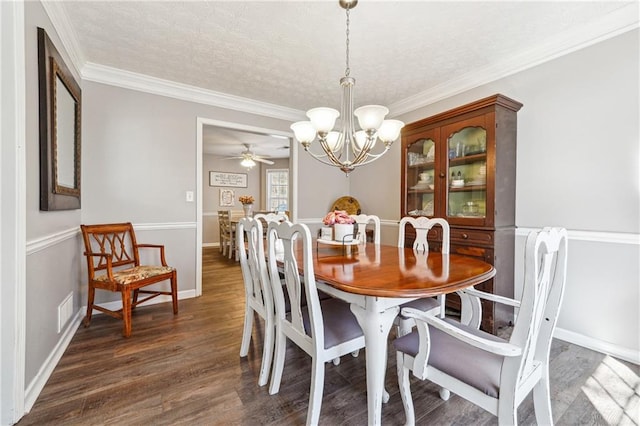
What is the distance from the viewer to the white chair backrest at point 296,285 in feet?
4.10

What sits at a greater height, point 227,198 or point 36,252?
point 227,198

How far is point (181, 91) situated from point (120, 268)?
6.62 ft

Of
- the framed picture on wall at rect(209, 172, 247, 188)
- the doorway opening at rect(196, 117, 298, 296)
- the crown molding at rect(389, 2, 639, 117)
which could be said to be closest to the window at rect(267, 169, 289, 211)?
the doorway opening at rect(196, 117, 298, 296)

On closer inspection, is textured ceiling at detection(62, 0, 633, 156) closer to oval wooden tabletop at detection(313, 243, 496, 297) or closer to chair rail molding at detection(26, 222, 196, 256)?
chair rail molding at detection(26, 222, 196, 256)

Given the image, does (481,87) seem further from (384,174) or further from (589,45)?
(384,174)

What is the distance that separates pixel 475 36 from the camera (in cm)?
213

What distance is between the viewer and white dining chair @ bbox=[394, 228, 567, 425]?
905mm

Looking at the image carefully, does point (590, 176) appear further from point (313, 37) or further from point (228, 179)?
point (228, 179)

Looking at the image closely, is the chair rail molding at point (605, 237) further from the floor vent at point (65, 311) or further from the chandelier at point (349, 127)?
the floor vent at point (65, 311)

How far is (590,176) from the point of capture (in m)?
2.06

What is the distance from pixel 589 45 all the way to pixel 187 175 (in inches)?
149

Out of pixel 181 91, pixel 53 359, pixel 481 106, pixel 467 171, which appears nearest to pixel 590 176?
pixel 467 171

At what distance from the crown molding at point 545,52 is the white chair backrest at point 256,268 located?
2.59 meters

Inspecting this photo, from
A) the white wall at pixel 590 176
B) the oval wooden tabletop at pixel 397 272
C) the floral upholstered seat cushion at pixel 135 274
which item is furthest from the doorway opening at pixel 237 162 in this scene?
the white wall at pixel 590 176
